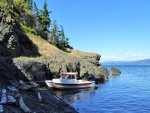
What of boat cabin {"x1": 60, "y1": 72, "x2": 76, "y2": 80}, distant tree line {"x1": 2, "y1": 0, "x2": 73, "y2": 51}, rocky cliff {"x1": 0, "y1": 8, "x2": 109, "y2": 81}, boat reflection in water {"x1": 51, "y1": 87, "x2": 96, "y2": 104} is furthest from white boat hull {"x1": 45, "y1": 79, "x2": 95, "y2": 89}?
distant tree line {"x1": 2, "y1": 0, "x2": 73, "y2": 51}

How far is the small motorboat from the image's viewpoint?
4456 centimetres

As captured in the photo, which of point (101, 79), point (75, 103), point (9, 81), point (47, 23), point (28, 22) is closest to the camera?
point (9, 81)

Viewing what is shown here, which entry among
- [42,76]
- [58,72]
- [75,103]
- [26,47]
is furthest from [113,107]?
[26,47]

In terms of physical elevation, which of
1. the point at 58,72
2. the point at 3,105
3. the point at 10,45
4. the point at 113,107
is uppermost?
the point at 10,45

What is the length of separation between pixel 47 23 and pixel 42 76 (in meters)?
57.9

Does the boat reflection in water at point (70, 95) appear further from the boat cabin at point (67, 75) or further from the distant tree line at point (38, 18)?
the distant tree line at point (38, 18)

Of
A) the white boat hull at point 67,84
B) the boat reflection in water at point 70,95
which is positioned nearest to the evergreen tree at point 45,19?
the white boat hull at point 67,84

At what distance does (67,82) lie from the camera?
45875mm

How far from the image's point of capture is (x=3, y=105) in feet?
53.9

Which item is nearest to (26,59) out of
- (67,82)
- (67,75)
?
(67,75)

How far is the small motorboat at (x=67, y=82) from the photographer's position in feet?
146

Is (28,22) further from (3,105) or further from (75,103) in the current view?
(3,105)

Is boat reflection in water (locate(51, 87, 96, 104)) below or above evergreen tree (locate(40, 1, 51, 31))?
below

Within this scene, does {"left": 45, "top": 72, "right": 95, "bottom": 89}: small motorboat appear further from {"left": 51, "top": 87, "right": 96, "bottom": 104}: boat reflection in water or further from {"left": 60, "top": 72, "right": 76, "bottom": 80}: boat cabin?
{"left": 51, "top": 87, "right": 96, "bottom": 104}: boat reflection in water
